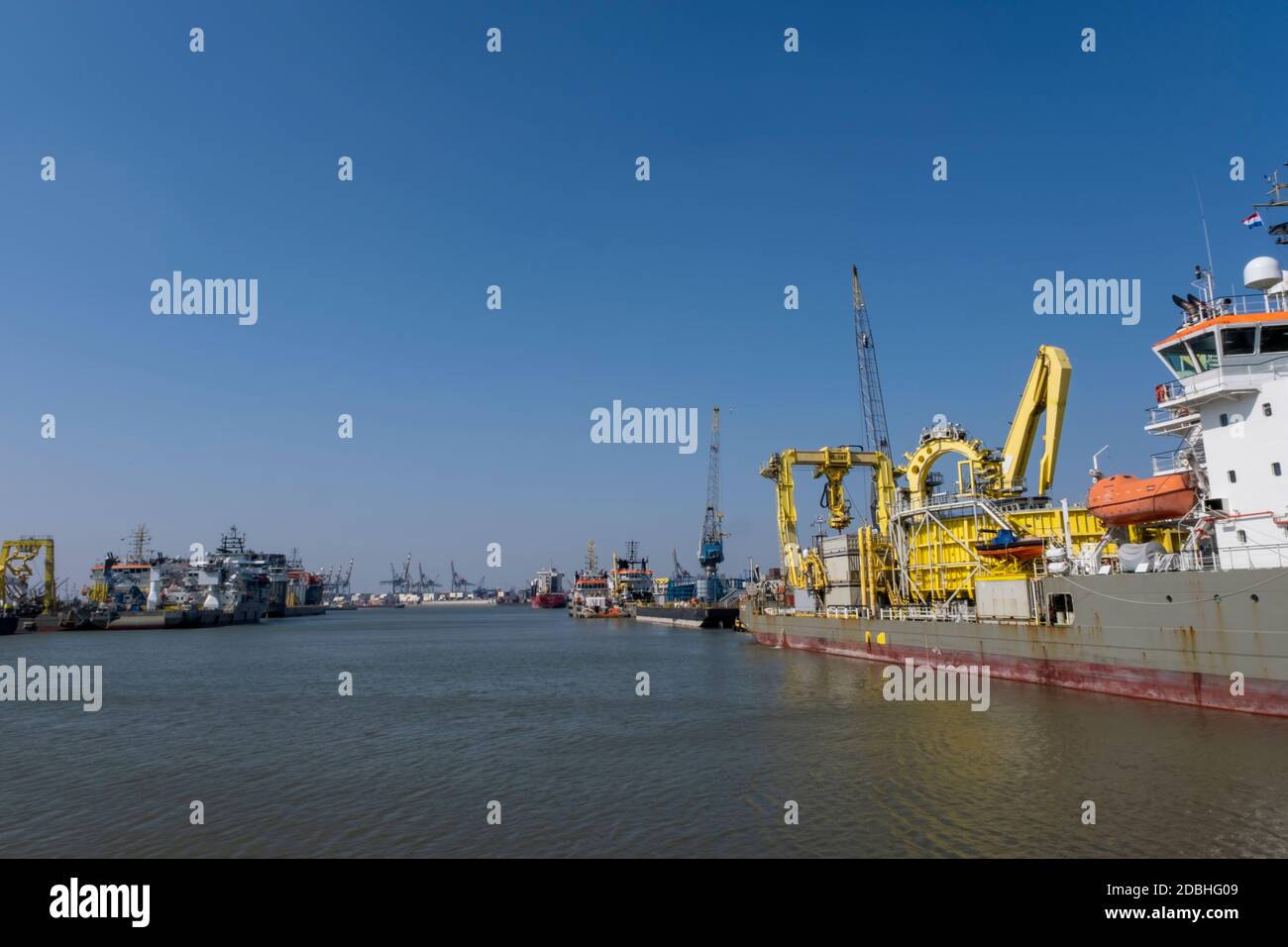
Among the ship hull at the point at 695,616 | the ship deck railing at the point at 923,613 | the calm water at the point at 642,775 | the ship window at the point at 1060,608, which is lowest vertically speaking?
the ship hull at the point at 695,616

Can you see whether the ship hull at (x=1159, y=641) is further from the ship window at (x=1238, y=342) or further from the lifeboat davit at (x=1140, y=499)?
the ship window at (x=1238, y=342)

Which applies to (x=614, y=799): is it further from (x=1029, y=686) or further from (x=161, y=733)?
(x=1029, y=686)

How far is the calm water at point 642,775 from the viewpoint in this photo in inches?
730

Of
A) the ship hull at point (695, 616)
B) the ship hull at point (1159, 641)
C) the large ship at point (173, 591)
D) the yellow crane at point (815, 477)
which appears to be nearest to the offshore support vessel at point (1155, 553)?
the ship hull at point (1159, 641)

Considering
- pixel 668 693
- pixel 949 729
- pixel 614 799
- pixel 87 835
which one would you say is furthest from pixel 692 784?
pixel 668 693

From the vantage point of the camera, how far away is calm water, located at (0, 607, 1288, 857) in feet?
60.8

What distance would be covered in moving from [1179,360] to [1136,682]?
15.0 meters

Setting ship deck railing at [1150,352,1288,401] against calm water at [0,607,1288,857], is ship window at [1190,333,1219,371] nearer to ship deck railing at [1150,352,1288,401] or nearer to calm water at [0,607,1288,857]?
ship deck railing at [1150,352,1288,401]

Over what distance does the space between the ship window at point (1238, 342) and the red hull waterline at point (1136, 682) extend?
14004mm

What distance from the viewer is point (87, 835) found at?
20.0 m

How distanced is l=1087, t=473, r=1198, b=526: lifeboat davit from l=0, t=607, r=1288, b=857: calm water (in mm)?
8891
